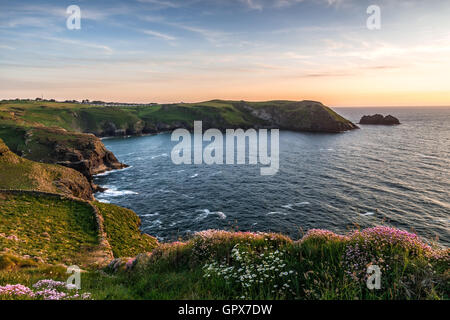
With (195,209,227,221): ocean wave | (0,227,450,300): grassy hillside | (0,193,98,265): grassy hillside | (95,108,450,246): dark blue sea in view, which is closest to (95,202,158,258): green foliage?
(0,193,98,265): grassy hillside

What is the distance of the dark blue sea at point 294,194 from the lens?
3697 centimetres

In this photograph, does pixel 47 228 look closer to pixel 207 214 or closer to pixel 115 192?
pixel 207 214

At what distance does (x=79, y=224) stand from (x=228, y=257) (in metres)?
24.9

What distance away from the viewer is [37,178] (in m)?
38.6

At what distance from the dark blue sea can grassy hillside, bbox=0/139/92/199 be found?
310 inches

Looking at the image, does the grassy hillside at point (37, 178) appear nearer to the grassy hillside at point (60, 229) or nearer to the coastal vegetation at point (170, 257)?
the coastal vegetation at point (170, 257)

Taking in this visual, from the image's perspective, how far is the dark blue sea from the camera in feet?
121

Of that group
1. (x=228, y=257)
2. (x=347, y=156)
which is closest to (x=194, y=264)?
(x=228, y=257)

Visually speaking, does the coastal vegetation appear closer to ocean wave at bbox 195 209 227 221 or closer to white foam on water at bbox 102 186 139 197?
white foam on water at bbox 102 186 139 197

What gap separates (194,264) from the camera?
10.7m

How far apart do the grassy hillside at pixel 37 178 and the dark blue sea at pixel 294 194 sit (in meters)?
7.89

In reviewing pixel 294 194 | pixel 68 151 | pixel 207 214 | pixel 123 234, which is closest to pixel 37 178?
pixel 123 234

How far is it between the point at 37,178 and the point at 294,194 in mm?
49040

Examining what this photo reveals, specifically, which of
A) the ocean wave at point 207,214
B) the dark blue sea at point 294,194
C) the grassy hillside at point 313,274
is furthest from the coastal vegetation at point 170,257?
the ocean wave at point 207,214
